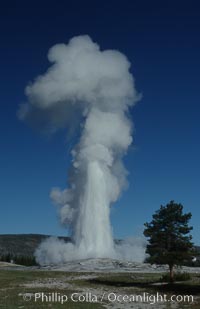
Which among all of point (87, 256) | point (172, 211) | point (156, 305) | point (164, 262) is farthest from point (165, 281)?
point (87, 256)

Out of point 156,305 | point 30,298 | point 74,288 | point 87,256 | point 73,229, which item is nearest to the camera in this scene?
point 156,305

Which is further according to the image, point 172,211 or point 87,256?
point 87,256

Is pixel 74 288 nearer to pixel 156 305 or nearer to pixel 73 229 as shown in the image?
pixel 156 305

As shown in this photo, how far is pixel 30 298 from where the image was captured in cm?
4069

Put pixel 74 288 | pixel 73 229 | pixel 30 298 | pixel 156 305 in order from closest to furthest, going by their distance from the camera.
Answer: pixel 156 305 < pixel 30 298 < pixel 74 288 < pixel 73 229

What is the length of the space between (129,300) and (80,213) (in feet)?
299

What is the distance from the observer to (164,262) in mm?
55406

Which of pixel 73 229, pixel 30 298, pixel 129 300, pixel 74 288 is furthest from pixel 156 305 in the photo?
pixel 73 229

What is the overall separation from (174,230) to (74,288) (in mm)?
13058

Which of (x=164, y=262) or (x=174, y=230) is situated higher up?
(x=174, y=230)

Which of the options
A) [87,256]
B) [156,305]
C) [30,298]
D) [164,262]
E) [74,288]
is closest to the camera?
[156,305]

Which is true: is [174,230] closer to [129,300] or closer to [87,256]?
[129,300]

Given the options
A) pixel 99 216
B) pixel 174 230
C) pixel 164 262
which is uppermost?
pixel 99 216

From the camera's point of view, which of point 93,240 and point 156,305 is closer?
point 156,305
